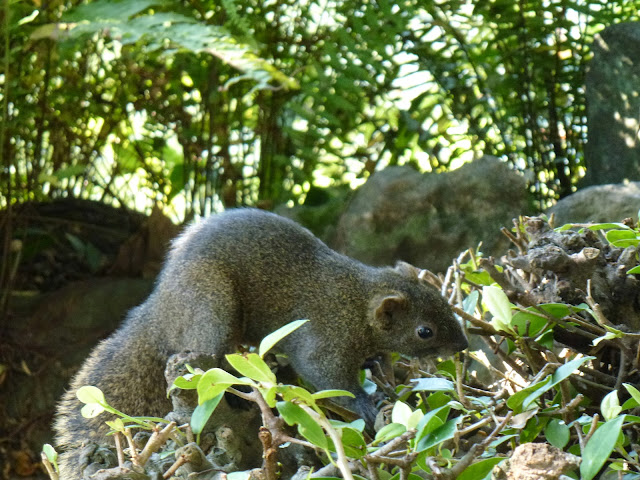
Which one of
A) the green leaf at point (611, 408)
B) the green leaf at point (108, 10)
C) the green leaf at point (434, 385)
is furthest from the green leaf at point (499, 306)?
the green leaf at point (108, 10)

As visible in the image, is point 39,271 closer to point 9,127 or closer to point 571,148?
point 9,127

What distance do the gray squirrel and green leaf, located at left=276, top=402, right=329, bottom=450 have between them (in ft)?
5.90

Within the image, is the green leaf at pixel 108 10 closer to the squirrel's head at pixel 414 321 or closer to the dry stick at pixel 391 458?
the squirrel's head at pixel 414 321

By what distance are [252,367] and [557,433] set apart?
69 cm

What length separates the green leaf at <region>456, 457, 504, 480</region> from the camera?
1466 millimetres

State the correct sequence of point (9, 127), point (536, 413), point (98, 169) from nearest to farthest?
point (536, 413)
point (9, 127)
point (98, 169)

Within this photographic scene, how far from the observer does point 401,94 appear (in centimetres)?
552

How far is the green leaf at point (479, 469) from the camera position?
1.47 m

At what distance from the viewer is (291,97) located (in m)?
5.38

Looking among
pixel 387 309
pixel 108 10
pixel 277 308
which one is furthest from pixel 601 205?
pixel 108 10

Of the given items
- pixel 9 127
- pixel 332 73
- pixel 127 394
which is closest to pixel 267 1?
pixel 332 73

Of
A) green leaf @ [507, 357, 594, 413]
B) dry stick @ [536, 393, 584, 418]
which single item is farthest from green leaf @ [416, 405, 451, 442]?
dry stick @ [536, 393, 584, 418]

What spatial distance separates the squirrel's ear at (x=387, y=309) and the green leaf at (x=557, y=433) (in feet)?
5.96

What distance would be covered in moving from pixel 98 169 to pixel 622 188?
4.05 meters
